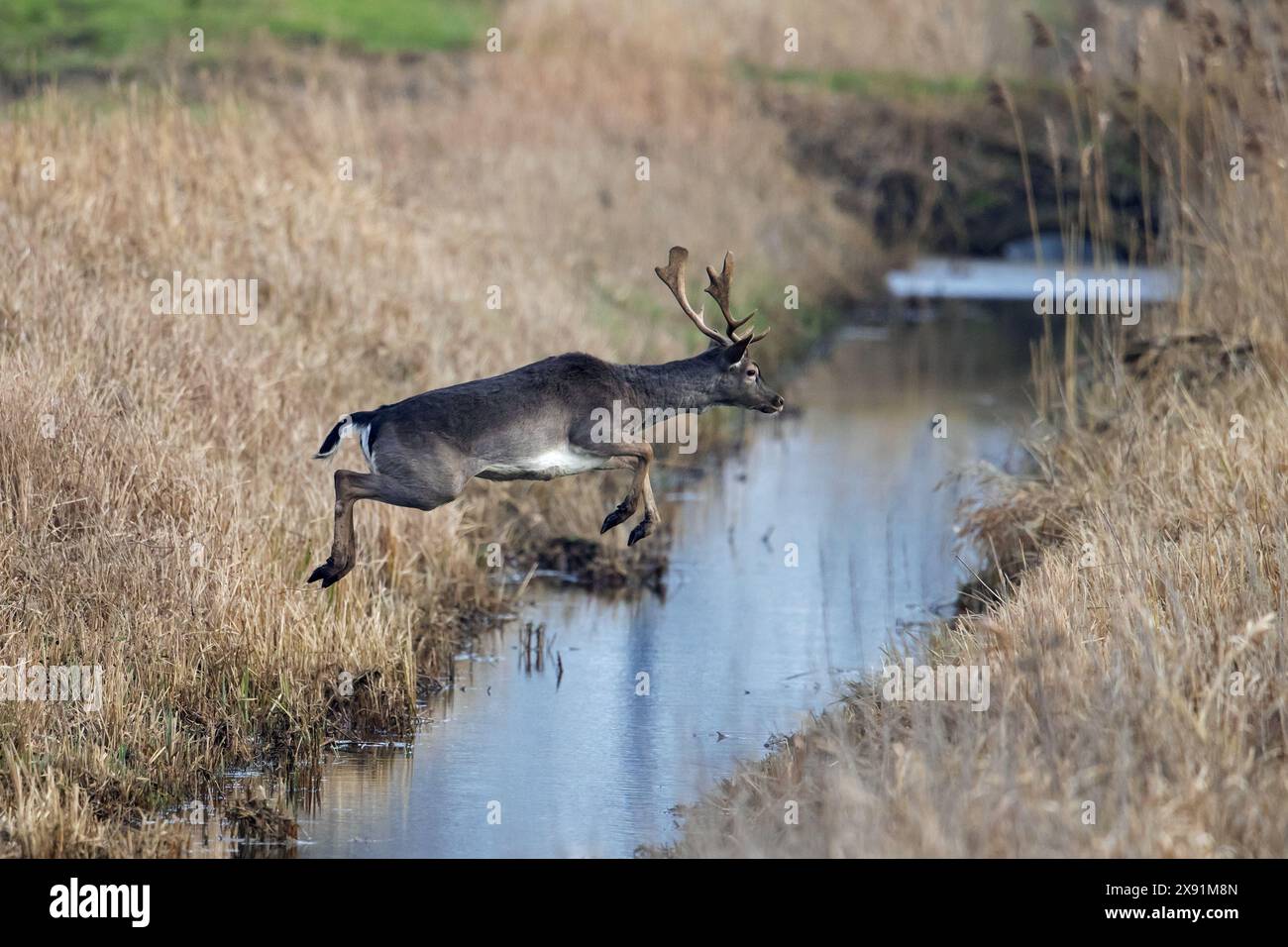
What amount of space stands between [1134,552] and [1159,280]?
7856mm

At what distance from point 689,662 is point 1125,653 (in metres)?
3.77

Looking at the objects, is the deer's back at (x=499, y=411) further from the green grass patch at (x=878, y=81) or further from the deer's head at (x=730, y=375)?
the green grass patch at (x=878, y=81)

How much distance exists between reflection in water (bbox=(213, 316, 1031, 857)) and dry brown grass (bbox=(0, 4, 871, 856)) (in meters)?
0.59

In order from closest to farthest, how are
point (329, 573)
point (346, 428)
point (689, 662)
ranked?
1. point (329, 573)
2. point (346, 428)
3. point (689, 662)

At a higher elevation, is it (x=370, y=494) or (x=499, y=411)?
(x=499, y=411)

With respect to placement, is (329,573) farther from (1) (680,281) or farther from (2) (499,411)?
(1) (680,281)

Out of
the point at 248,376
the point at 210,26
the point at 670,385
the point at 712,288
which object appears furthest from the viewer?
the point at 210,26

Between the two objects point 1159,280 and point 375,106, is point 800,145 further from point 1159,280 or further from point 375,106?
point 1159,280

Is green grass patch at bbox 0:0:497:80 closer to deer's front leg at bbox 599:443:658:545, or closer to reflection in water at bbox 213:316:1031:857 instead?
reflection in water at bbox 213:316:1031:857

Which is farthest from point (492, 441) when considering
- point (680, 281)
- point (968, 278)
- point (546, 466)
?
point (968, 278)

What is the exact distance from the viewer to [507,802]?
A: 29.2ft

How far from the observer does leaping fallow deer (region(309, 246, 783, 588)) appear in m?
7.62

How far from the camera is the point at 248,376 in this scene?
1192cm

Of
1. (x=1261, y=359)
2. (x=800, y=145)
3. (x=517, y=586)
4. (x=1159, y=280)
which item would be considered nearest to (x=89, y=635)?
(x=517, y=586)
